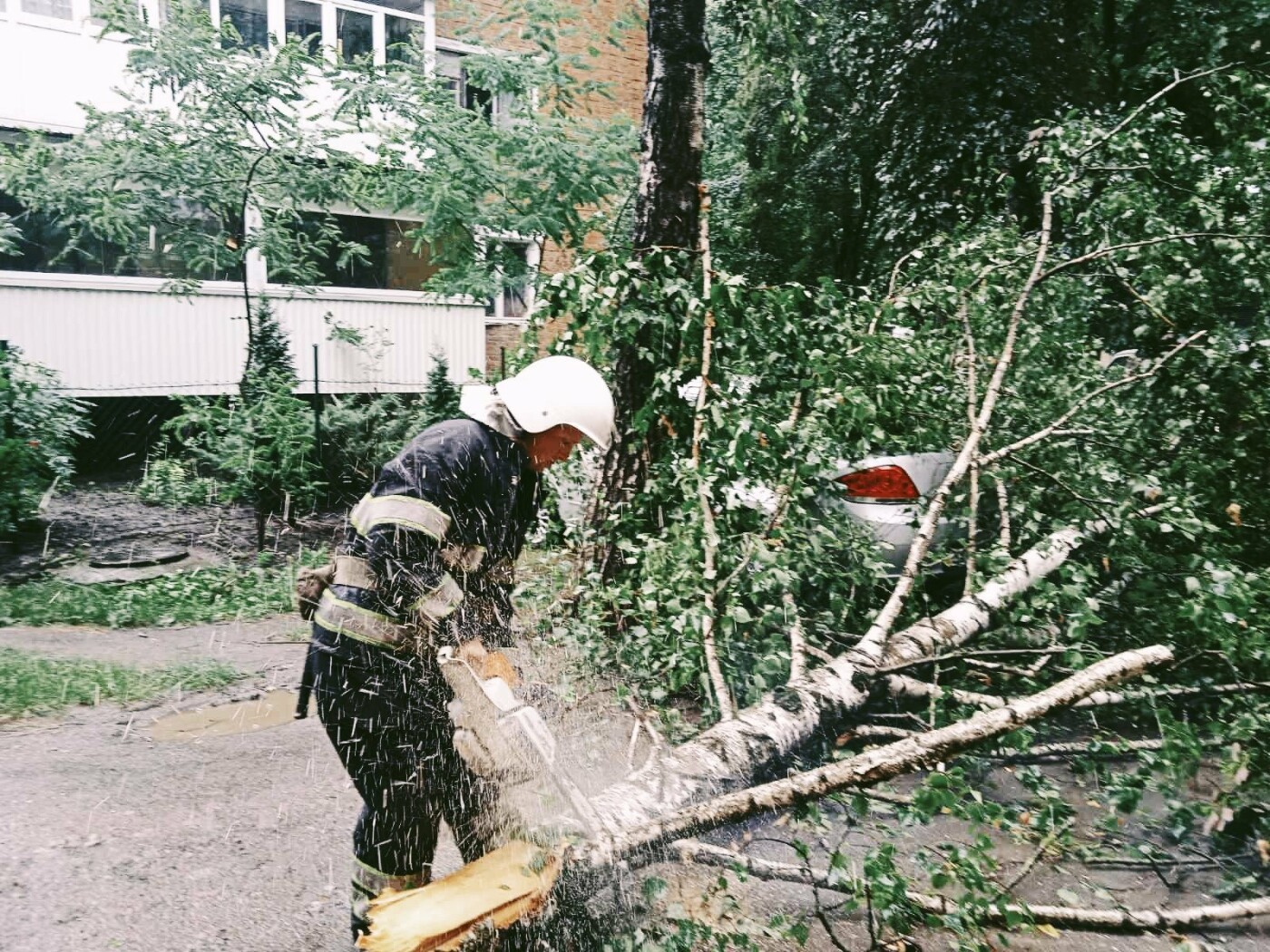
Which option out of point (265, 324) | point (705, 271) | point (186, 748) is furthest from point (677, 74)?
point (265, 324)

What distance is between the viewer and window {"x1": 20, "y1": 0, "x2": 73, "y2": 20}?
11.3 metres

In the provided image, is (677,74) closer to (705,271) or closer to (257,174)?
(705,271)

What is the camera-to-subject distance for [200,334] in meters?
11.8

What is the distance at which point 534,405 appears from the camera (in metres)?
2.78

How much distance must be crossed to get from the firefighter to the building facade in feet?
22.6

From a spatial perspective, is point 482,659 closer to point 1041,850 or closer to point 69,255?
point 1041,850

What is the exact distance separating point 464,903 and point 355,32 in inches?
575

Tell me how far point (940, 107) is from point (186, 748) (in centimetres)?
866

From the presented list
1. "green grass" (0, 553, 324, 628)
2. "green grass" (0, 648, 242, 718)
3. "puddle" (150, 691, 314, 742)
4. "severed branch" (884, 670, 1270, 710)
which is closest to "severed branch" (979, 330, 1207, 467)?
"severed branch" (884, 670, 1270, 710)

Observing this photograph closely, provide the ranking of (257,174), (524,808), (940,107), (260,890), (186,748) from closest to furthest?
(524,808) < (260,890) < (186,748) < (257,174) < (940,107)

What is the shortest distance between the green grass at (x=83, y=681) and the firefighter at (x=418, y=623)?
8.57 ft

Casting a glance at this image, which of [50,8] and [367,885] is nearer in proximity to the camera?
[367,885]

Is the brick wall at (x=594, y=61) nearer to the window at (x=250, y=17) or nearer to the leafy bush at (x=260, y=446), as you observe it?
the window at (x=250, y=17)

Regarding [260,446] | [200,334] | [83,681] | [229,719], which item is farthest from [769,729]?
[200,334]
